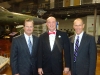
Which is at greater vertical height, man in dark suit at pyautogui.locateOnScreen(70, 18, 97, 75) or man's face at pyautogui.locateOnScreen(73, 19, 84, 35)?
man's face at pyautogui.locateOnScreen(73, 19, 84, 35)

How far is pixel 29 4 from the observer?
28.8 m

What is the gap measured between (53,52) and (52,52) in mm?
19

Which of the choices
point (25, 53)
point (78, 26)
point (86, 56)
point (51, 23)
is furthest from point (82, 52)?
point (25, 53)

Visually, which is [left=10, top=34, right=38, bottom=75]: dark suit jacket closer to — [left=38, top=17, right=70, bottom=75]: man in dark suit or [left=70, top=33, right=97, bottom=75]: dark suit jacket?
[left=38, top=17, right=70, bottom=75]: man in dark suit

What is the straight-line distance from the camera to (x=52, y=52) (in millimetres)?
3381

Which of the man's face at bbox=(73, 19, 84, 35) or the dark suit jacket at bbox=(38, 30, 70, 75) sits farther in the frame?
the dark suit jacket at bbox=(38, 30, 70, 75)

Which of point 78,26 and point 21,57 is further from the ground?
point 78,26

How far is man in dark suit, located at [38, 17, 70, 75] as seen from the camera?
334 cm

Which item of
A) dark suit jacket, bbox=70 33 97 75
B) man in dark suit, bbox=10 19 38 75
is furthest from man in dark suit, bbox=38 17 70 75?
dark suit jacket, bbox=70 33 97 75

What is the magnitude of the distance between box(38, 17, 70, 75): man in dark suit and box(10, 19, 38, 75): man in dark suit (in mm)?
146

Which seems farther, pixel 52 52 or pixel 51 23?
pixel 52 52

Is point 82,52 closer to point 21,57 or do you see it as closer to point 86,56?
point 86,56

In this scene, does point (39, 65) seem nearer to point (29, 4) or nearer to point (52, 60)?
point (52, 60)

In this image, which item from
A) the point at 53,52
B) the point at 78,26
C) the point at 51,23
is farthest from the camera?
the point at 53,52
